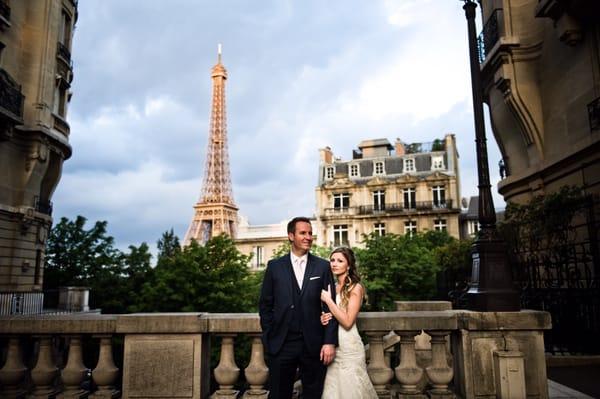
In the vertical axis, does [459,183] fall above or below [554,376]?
above

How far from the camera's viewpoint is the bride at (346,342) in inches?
153

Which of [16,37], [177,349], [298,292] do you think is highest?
[16,37]

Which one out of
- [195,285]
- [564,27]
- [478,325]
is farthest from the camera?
[195,285]

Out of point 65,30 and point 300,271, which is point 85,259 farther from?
point 300,271

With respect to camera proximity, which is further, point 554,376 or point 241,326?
point 554,376

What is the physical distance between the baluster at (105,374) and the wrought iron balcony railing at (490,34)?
16.7 m

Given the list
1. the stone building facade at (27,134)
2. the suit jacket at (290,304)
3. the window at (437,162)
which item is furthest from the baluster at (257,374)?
the window at (437,162)

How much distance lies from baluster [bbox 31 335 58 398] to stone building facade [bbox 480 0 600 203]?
13.6 metres

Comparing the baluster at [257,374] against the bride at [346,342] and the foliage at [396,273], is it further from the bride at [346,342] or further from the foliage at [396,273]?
the foliage at [396,273]

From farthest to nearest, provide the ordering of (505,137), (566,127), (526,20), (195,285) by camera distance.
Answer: (195,285), (505,137), (526,20), (566,127)

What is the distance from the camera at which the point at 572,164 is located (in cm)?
1365

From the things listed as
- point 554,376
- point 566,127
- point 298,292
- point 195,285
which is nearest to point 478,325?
point 298,292

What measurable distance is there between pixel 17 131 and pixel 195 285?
39.2 ft

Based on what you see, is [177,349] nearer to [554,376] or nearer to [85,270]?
[554,376]
